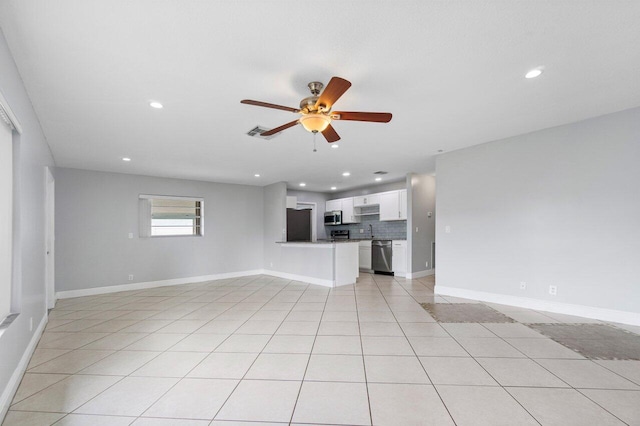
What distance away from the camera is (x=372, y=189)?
8.21m

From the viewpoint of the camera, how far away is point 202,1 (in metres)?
1.60

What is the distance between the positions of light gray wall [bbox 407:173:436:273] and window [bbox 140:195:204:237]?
196 inches

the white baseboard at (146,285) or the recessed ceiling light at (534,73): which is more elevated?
the recessed ceiling light at (534,73)

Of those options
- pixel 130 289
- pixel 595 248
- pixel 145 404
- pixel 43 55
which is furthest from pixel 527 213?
pixel 130 289

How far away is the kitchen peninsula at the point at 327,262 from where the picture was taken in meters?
5.80

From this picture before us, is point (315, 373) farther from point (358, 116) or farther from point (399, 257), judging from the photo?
point (399, 257)

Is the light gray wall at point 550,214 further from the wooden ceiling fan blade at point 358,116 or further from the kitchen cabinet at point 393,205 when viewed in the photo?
the wooden ceiling fan blade at point 358,116

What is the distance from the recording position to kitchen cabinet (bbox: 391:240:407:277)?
6.75 meters

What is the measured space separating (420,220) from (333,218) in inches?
112

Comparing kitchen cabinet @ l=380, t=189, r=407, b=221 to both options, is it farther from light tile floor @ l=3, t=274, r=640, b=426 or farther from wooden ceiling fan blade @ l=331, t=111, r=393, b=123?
wooden ceiling fan blade @ l=331, t=111, r=393, b=123

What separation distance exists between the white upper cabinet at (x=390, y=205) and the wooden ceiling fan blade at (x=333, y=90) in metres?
5.29

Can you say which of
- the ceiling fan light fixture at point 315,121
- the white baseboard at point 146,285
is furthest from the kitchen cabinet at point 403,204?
the ceiling fan light fixture at point 315,121

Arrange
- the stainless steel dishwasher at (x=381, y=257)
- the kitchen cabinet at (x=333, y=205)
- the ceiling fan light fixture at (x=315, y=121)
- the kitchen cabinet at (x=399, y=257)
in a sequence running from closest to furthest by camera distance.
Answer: the ceiling fan light fixture at (x=315, y=121) → the kitchen cabinet at (x=399, y=257) → the stainless steel dishwasher at (x=381, y=257) → the kitchen cabinet at (x=333, y=205)

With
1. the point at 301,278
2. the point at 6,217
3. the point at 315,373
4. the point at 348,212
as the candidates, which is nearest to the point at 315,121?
the point at 315,373
